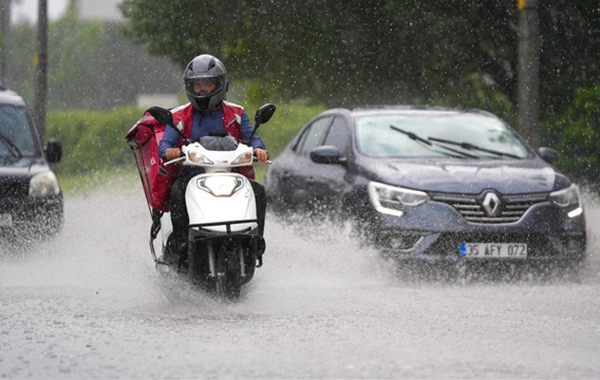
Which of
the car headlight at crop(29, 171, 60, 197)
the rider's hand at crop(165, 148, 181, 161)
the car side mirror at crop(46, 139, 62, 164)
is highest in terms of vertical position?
the rider's hand at crop(165, 148, 181, 161)

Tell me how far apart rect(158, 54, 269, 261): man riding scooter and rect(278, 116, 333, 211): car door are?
324 centimetres

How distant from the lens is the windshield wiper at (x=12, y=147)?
15.7m

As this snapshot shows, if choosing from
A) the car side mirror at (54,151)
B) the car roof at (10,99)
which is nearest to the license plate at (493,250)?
the car side mirror at (54,151)

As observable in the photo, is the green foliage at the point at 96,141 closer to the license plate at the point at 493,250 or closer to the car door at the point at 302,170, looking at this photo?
the car door at the point at 302,170

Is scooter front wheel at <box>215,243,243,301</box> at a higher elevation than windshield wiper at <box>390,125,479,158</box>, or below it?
higher

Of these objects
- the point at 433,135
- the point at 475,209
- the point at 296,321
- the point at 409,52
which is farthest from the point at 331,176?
the point at 409,52

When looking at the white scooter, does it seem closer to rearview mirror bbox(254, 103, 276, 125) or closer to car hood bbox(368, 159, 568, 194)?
rearview mirror bbox(254, 103, 276, 125)

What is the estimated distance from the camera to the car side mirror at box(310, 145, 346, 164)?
13328mm

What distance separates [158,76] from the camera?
120 metres

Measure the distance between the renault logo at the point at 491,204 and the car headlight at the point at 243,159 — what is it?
268cm

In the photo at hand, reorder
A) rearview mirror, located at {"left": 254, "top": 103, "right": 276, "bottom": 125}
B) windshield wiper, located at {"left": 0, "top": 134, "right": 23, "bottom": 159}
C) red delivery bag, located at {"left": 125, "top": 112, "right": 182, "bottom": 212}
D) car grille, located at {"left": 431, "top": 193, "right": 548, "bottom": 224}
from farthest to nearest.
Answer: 1. windshield wiper, located at {"left": 0, "top": 134, "right": 23, "bottom": 159}
2. car grille, located at {"left": 431, "top": 193, "right": 548, "bottom": 224}
3. red delivery bag, located at {"left": 125, "top": 112, "right": 182, "bottom": 212}
4. rearview mirror, located at {"left": 254, "top": 103, "right": 276, "bottom": 125}

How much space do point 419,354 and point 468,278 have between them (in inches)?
168

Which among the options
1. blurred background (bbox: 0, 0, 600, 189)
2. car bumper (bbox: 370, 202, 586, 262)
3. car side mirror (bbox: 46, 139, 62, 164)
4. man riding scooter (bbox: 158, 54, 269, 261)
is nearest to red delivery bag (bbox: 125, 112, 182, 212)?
man riding scooter (bbox: 158, 54, 269, 261)

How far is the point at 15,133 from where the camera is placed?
16156 mm
